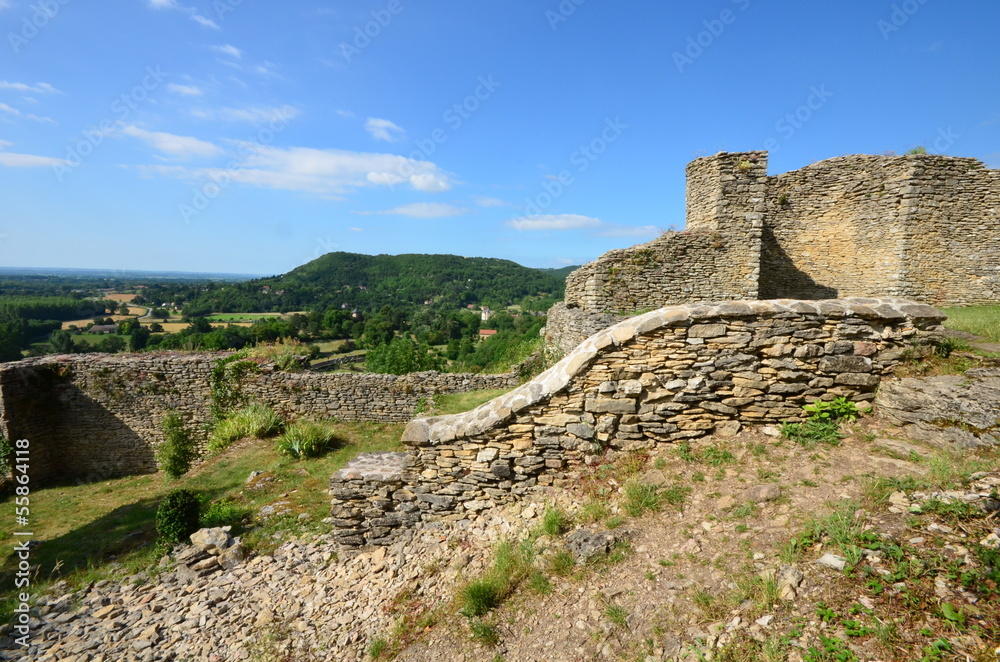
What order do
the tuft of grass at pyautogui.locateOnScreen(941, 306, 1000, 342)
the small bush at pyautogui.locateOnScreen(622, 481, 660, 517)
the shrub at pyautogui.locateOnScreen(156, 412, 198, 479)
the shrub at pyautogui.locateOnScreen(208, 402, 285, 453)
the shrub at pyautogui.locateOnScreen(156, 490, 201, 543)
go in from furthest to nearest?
the shrub at pyautogui.locateOnScreen(208, 402, 285, 453), the shrub at pyautogui.locateOnScreen(156, 412, 198, 479), the shrub at pyautogui.locateOnScreen(156, 490, 201, 543), the tuft of grass at pyautogui.locateOnScreen(941, 306, 1000, 342), the small bush at pyautogui.locateOnScreen(622, 481, 660, 517)

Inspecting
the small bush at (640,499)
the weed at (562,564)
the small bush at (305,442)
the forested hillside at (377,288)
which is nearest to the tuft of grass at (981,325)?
the small bush at (640,499)

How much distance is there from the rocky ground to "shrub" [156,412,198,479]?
21.5ft

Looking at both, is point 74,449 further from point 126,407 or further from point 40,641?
point 40,641

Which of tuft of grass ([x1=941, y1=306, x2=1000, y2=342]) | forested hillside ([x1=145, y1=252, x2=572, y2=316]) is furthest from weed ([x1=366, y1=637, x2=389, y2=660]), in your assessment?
forested hillside ([x1=145, y1=252, x2=572, y2=316])

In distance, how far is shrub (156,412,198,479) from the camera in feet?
37.9

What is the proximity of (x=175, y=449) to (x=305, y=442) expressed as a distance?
5.00m

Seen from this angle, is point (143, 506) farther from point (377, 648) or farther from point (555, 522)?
point (555, 522)

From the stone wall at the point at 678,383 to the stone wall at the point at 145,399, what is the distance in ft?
25.4

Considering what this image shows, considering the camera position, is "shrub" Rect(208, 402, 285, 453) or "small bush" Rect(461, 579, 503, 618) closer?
"small bush" Rect(461, 579, 503, 618)

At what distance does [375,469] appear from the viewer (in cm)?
553

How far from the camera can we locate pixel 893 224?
1209cm

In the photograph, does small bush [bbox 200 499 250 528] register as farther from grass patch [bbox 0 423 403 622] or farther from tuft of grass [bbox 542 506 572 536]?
tuft of grass [bbox 542 506 572 536]

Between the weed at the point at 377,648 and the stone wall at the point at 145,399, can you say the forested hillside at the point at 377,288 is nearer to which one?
the stone wall at the point at 145,399

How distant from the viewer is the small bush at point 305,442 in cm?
1016
